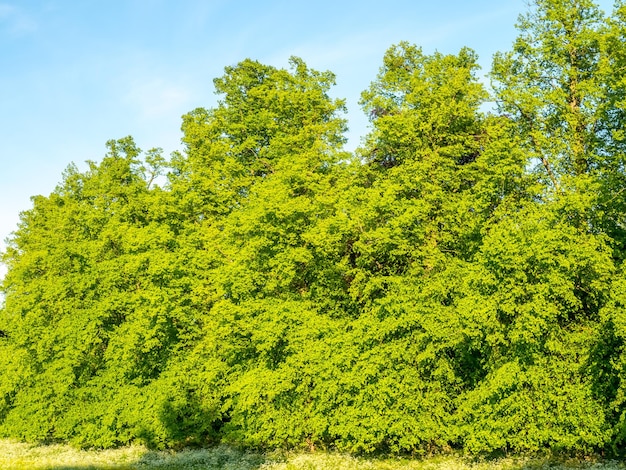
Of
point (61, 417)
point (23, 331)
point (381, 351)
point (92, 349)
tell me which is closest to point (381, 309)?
point (381, 351)

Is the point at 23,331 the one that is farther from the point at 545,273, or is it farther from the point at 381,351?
the point at 545,273

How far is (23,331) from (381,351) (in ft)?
85.5

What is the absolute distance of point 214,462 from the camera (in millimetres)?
31422

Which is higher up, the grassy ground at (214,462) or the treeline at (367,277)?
the treeline at (367,277)

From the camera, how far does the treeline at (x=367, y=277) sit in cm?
2383

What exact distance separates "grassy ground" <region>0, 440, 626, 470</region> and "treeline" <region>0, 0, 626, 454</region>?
0.91 m

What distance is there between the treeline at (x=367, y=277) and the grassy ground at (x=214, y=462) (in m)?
0.91

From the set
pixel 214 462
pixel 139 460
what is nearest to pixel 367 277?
pixel 214 462

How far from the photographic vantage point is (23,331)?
3897 cm

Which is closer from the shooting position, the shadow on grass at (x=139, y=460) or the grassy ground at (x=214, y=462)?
the grassy ground at (x=214, y=462)

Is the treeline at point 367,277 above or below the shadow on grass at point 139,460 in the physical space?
above

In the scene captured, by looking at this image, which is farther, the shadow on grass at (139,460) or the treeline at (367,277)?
the shadow on grass at (139,460)

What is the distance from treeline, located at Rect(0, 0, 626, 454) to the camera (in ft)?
78.2

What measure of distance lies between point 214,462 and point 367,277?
13305 millimetres
